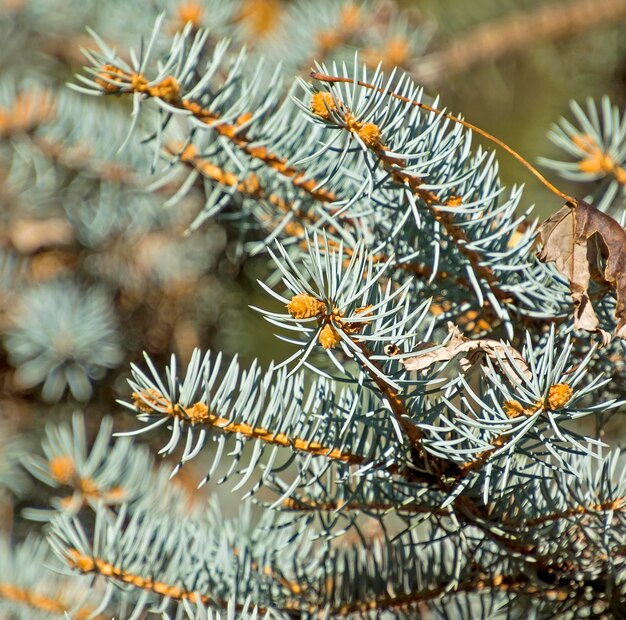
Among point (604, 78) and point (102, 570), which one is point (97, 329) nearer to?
point (102, 570)

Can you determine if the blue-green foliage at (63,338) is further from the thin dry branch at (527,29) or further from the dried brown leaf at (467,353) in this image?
the thin dry branch at (527,29)

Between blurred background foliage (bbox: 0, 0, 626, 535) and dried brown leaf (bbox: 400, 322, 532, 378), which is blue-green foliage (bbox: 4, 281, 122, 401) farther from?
dried brown leaf (bbox: 400, 322, 532, 378)

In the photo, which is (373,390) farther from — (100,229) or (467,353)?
(100,229)

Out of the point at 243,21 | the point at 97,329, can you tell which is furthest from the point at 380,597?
the point at 243,21

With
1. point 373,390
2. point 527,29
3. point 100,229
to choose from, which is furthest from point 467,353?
point 527,29

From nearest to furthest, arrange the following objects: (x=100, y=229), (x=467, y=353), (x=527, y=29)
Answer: (x=467, y=353) → (x=100, y=229) → (x=527, y=29)

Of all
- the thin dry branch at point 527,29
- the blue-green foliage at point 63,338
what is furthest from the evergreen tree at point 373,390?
the thin dry branch at point 527,29
